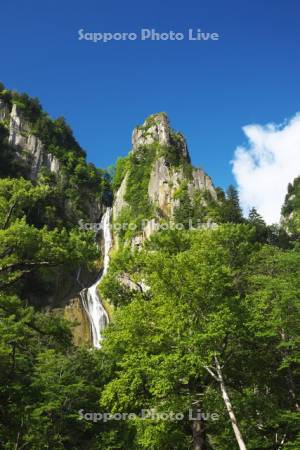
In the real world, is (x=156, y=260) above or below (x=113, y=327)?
above

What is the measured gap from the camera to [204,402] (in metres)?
15.4

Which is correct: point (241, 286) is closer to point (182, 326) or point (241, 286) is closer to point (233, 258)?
point (233, 258)

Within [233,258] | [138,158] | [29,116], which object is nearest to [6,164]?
[29,116]

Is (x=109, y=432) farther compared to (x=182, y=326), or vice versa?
(x=109, y=432)

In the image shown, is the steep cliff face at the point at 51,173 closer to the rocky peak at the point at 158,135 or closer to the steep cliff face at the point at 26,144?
the steep cliff face at the point at 26,144

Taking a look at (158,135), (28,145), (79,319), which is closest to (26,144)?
(28,145)

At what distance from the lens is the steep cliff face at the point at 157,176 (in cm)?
6400

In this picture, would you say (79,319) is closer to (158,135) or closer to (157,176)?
(157,176)

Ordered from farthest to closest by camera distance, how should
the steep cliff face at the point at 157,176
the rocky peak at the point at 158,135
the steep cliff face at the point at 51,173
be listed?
the rocky peak at the point at 158,135 < the steep cliff face at the point at 157,176 < the steep cliff face at the point at 51,173

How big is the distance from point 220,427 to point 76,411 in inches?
338

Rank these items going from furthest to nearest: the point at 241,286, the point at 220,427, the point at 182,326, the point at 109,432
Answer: the point at 241,286
the point at 109,432
the point at 220,427
the point at 182,326

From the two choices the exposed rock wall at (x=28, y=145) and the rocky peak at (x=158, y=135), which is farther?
the rocky peak at (x=158, y=135)

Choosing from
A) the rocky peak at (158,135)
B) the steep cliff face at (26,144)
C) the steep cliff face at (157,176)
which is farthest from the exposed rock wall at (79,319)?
the rocky peak at (158,135)

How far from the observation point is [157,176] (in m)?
70.3
